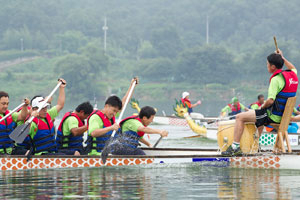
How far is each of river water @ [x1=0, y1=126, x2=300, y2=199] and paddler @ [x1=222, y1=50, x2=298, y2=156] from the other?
819 millimetres

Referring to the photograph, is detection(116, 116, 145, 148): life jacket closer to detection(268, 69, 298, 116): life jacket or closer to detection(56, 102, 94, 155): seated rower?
detection(56, 102, 94, 155): seated rower

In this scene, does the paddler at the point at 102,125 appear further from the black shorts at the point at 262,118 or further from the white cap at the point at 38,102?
the black shorts at the point at 262,118

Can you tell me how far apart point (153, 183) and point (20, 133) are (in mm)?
2410

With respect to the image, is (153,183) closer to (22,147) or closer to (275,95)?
(275,95)

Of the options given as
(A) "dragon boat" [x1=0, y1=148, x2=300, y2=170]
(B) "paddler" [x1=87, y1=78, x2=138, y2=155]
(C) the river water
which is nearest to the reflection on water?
(C) the river water

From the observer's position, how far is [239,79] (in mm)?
104188

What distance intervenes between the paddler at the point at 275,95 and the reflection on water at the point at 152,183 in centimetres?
83

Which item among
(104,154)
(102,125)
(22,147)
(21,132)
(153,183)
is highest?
(102,125)

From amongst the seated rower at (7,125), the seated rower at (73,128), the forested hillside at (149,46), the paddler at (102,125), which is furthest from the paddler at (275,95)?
the forested hillside at (149,46)

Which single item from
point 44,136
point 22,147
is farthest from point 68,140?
point 22,147

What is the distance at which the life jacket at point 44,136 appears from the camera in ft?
35.1

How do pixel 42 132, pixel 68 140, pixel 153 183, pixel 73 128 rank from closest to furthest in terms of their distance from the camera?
pixel 153 183 < pixel 42 132 < pixel 73 128 < pixel 68 140

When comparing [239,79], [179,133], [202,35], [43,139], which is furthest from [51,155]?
[202,35]

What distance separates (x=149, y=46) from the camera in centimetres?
12812
